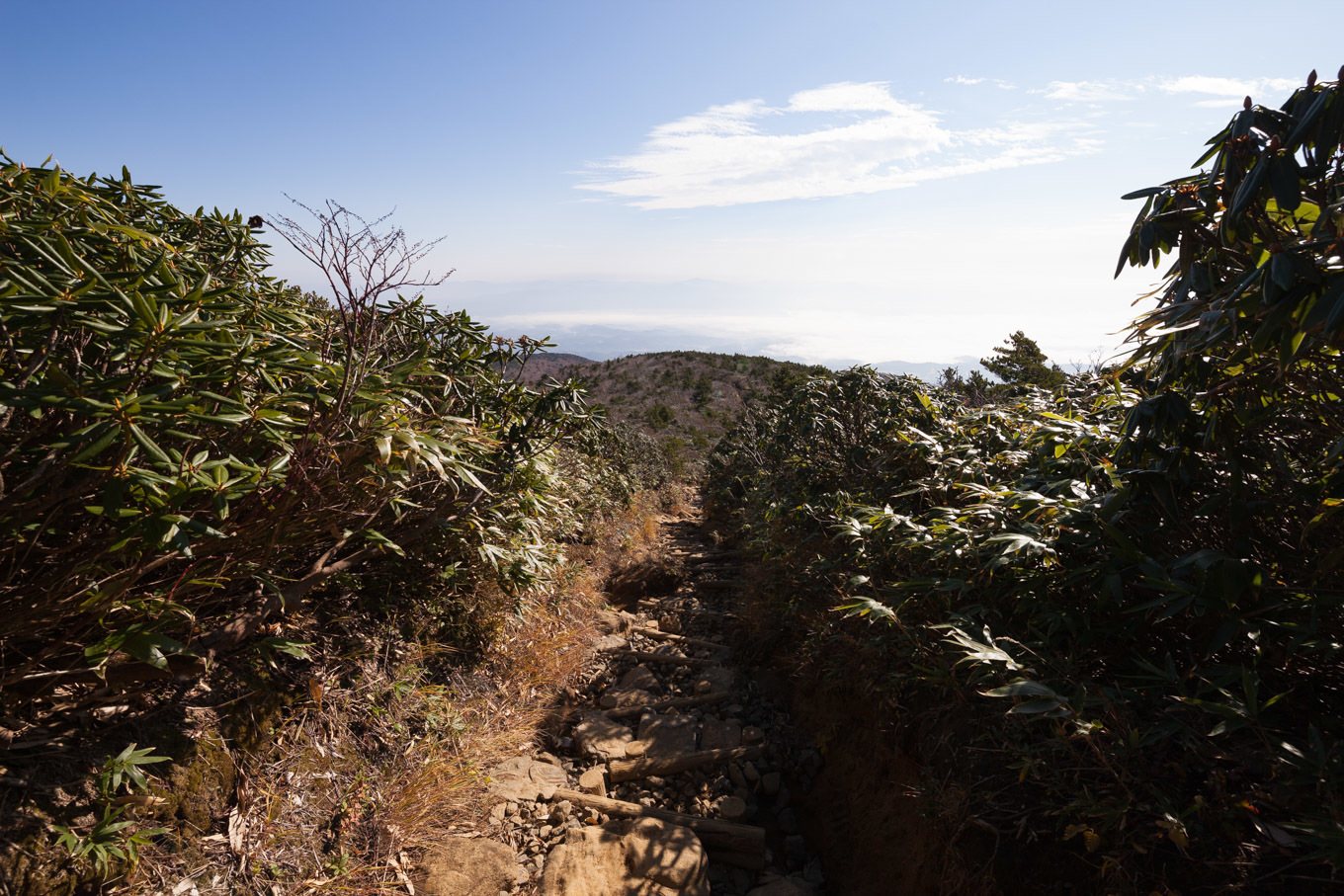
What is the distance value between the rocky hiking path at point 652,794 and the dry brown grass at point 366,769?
197 mm

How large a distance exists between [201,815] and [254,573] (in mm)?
949

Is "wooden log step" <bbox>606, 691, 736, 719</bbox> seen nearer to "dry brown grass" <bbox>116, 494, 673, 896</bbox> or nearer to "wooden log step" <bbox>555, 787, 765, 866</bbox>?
"dry brown grass" <bbox>116, 494, 673, 896</bbox>

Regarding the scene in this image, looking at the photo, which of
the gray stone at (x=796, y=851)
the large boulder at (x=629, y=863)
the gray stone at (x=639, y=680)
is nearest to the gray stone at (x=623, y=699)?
the gray stone at (x=639, y=680)

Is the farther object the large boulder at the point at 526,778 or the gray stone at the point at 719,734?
the gray stone at the point at 719,734

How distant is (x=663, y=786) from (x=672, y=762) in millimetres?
166

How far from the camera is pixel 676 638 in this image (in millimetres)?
5879

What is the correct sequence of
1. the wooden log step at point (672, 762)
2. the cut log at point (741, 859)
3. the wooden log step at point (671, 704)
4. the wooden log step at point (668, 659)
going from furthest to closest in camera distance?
the wooden log step at point (668, 659)
the wooden log step at point (671, 704)
the wooden log step at point (672, 762)
the cut log at point (741, 859)

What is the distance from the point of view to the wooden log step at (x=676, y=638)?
5.72m

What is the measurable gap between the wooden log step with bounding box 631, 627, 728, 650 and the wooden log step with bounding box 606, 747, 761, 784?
1642mm

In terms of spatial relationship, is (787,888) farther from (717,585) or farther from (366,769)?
(717,585)

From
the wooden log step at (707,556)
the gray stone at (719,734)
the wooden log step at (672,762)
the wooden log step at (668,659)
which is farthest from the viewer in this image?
the wooden log step at (707,556)

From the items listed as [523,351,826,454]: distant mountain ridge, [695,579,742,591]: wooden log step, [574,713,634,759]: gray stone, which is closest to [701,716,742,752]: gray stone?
[574,713,634,759]: gray stone

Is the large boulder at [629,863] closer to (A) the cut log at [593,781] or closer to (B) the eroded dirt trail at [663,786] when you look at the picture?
(B) the eroded dirt trail at [663,786]

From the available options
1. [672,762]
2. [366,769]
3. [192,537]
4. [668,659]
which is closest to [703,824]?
[672,762]
